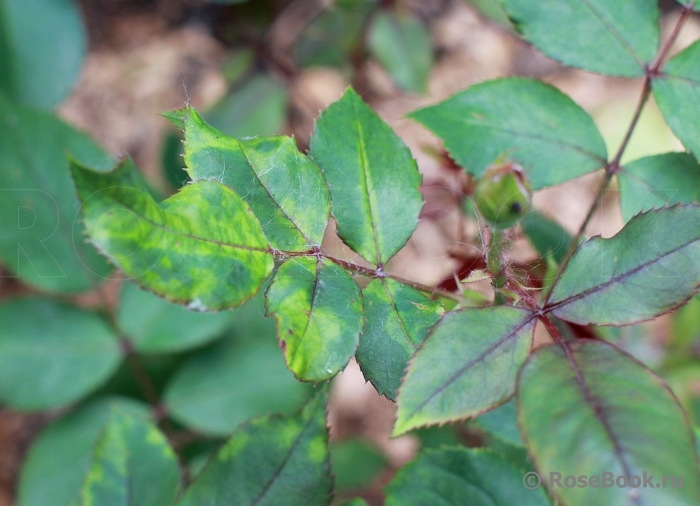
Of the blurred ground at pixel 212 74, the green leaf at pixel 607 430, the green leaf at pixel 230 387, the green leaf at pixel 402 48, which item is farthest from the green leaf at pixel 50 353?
the green leaf at pixel 607 430

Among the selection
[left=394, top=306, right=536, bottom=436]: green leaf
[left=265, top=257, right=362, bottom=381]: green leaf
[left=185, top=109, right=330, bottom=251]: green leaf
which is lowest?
[left=394, top=306, right=536, bottom=436]: green leaf

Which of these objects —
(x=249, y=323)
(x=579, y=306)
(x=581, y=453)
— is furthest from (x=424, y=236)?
(x=581, y=453)

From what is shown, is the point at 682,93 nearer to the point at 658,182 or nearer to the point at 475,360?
the point at 658,182

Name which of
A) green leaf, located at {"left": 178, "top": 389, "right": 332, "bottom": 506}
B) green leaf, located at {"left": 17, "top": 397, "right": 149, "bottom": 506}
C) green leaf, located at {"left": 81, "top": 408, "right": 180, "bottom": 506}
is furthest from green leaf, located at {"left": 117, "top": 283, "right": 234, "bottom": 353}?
green leaf, located at {"left": 178, "top": 389, "right": 332, "bottom": 506}

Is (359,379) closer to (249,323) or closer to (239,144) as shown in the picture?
(249,323)

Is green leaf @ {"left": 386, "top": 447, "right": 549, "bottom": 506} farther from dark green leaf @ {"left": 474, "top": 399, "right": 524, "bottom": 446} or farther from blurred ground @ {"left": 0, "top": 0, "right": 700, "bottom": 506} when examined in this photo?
blurred ground @ {"left": 0, "top": 0, "right": 700, "bottom": 506}

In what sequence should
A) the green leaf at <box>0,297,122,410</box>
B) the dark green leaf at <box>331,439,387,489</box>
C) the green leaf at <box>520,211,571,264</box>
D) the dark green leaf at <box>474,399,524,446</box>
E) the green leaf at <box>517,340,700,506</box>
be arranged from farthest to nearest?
the dark green leaf at <box>331,439,387,489</box>
the green leaf at <box>0,297,122,410</box>
the green leaf at <box>520,211,571,264</box>
the dark green leaf at <box>474,399,524,446</box>
the green leaf at <box>517,340,700,506</box>

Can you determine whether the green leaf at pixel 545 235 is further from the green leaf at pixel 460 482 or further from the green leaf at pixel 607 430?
the green leaf at pixel 607 430
